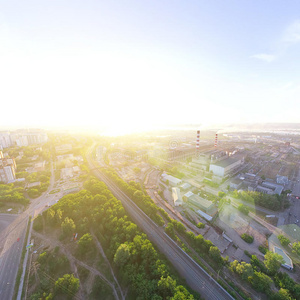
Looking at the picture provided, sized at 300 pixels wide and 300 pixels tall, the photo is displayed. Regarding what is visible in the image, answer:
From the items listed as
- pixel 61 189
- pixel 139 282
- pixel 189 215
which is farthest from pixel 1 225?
pixel 189 215

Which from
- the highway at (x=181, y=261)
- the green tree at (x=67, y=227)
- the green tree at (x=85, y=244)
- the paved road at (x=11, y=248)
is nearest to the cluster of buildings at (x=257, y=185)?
the highway at (x=181, y=261)

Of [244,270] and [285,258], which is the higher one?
[244,270]

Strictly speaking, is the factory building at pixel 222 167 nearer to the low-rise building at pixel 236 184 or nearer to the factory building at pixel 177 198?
the low-rise building at pixel 236 184

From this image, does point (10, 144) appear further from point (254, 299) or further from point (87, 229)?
point (254, 299)

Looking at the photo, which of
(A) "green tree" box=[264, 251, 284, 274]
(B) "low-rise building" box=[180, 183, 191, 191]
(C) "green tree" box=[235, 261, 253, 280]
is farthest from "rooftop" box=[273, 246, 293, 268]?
(B) "low-rise building" box=[180, 183, 191, 191]

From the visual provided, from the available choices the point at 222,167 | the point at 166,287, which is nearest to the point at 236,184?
the point at 222,167

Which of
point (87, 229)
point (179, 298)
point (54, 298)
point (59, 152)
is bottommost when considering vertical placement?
point (54, 298)

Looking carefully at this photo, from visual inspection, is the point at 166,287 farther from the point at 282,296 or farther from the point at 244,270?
the point at 282,296
